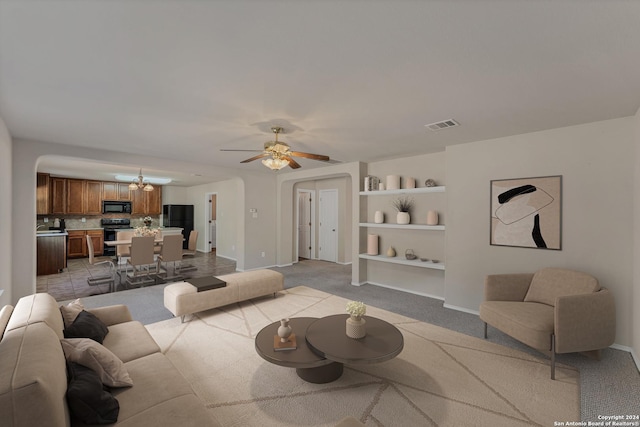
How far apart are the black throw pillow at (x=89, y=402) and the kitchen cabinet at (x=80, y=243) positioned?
862 cm

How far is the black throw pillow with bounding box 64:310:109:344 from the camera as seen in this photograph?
199 centimetres

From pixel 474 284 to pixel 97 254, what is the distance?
9.94 meters

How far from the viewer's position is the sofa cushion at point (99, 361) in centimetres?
155

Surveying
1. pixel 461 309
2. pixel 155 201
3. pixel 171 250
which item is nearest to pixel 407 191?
pixel 461 309

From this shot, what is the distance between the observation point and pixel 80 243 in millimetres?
8094

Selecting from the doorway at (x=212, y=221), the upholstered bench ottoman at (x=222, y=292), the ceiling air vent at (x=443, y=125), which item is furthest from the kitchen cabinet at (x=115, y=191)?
the ceiling air vent at (x=443, y=125)

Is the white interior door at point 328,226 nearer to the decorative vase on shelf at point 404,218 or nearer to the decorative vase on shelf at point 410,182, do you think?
the decorative vase on shelf at point 404,218

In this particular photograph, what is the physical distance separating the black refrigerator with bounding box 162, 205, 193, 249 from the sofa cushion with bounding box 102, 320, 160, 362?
7484mm

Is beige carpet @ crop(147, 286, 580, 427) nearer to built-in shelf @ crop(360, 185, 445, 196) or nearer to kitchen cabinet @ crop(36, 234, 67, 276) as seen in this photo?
built-in shelf @ crop(360, 185, 445, 196)

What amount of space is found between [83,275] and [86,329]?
5.29 meters

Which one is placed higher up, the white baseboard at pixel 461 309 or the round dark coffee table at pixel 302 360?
the round dark coffee table at pixel 302 360

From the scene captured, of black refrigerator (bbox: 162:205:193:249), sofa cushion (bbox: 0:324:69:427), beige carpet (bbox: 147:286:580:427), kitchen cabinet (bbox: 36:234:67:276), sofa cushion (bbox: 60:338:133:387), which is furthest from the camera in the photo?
black refrigerator (bbox: 162:205:193:249)

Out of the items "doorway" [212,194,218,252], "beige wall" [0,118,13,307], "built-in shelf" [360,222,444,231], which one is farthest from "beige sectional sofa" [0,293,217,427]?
"doorway" [212,194,218,252]

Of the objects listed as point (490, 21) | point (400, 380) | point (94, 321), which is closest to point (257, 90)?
point (490, 21)
